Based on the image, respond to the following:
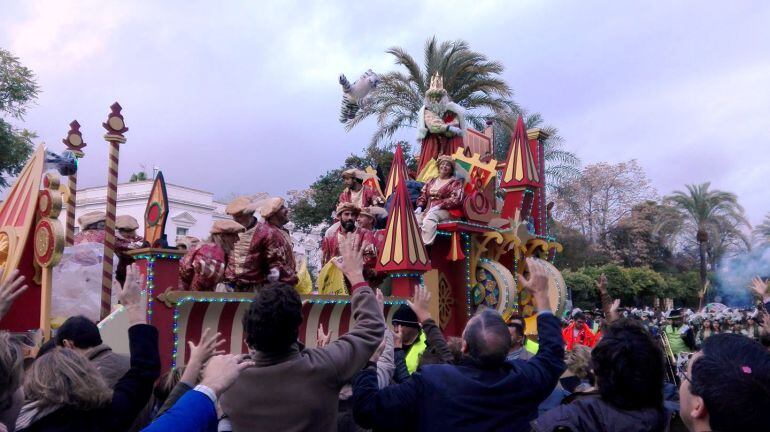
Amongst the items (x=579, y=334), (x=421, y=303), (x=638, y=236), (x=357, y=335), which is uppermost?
(x=638, y=236)

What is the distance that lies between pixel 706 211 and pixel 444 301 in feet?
128

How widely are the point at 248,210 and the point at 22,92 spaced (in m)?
19.4

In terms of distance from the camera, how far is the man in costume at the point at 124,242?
25.5ft

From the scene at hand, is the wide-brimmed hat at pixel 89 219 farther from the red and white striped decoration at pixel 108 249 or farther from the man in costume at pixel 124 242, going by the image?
the red and white striped decoration at pixel 108 249

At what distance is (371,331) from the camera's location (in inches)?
122

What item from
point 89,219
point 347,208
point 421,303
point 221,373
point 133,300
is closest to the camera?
point 221,373

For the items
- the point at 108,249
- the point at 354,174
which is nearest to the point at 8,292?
the point at 108,249

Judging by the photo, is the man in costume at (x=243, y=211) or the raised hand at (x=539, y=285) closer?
the raised hand at (x=539, y=285)

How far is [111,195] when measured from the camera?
6.41m

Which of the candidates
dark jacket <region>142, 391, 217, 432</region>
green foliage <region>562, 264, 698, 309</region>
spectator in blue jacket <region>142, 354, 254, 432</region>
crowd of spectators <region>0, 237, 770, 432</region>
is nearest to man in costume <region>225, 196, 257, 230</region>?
crowd of spectators <region>0, 237, 770, 432</region>

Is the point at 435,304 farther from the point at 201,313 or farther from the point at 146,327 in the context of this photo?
the point at 146,327

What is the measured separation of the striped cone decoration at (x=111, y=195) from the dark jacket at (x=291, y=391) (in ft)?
12.4

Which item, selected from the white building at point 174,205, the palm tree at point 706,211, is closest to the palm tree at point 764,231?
the palm tree at point 706,211

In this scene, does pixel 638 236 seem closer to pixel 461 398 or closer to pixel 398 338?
pixel 398 338
